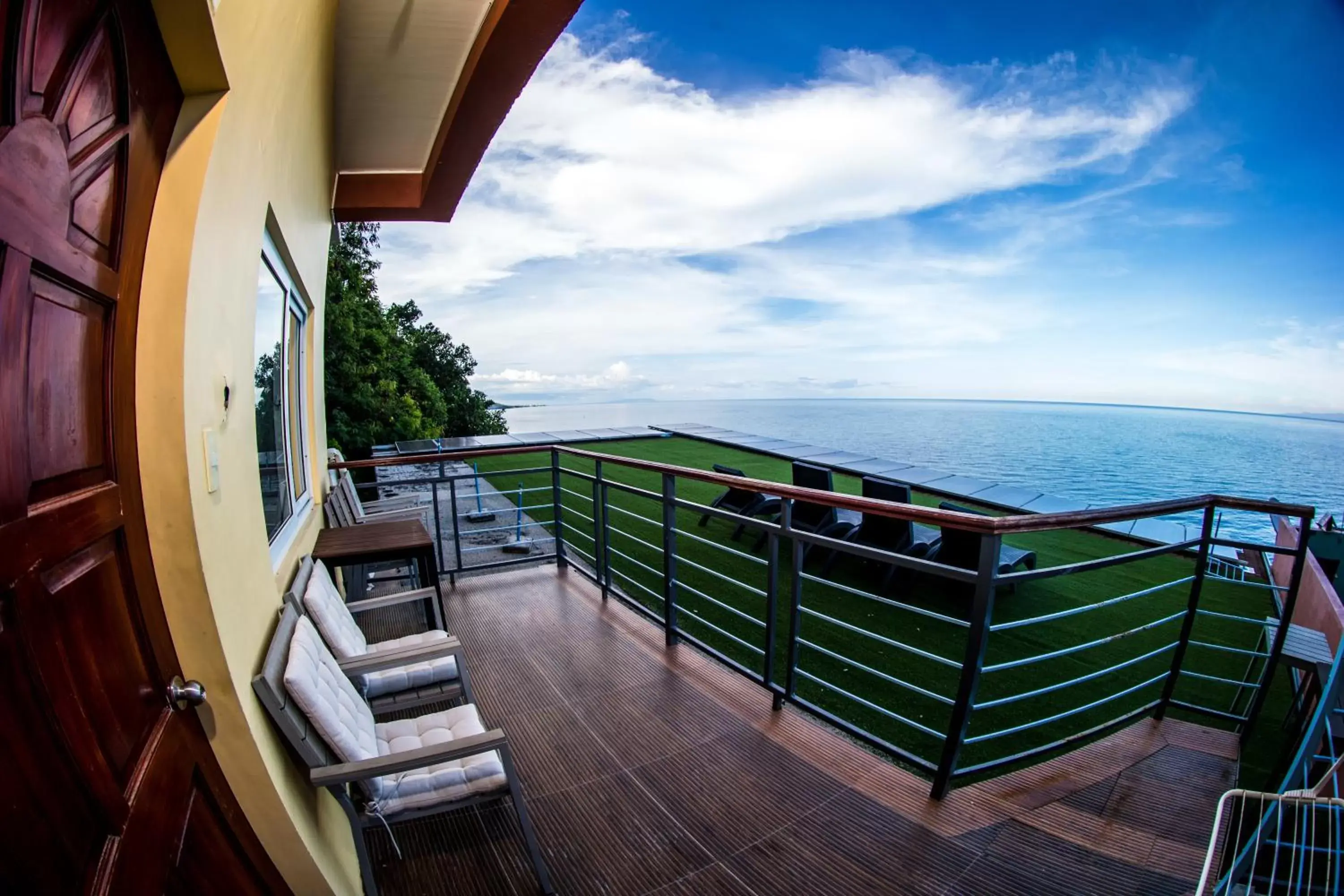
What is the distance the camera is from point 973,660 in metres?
1.91

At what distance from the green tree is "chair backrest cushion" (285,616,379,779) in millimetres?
6329

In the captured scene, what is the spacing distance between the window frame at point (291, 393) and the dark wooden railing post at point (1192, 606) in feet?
12.8

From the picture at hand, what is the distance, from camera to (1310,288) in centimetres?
2183

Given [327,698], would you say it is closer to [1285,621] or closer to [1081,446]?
[1285,621]

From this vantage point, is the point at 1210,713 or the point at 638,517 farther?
the point at 638,517

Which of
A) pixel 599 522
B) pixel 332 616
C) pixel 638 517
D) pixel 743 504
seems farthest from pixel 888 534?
pixel 332 616

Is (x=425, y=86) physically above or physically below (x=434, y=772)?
above

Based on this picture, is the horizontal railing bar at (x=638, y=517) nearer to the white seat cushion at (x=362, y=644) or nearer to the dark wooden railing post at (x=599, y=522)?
the dark wooden railing post at (x=599, y=522)

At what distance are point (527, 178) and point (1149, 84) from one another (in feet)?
63.9

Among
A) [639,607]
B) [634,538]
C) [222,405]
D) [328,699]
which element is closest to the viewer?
[222,405]

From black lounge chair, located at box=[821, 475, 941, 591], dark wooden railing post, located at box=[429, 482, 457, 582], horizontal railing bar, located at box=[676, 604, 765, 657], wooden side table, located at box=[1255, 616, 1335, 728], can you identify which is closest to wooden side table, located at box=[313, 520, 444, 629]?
dark wooden railing post, located at box=[429, 482, 457, 582]

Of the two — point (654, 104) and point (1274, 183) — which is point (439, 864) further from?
point (1274, 183)

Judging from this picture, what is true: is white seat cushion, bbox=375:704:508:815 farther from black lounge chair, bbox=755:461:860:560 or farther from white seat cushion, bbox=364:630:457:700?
black lounge chair, bbox=755:461:860:560

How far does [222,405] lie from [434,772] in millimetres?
1339
